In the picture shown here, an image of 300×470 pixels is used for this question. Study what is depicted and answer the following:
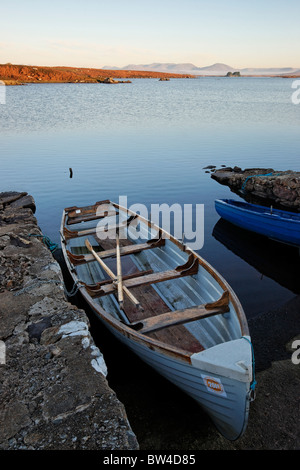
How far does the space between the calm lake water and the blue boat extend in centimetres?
56

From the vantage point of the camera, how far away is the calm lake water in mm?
13078

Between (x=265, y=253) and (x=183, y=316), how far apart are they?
7955mm

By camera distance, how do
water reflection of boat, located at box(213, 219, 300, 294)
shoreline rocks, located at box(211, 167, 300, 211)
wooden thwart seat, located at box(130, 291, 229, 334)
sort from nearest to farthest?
wooden thwart seat, located at box(130, 291, 229, 334), water reflection of boat, located at box(213, 219, 300, 294), shoreline rocks, located at box(211, 167, 300, 211)

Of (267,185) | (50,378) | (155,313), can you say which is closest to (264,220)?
(267,185)

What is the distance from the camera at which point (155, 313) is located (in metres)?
8.34

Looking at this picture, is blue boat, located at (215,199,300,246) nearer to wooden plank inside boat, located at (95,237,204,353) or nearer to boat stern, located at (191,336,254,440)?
wooden plank inside boat, located at (95,237,204,353)

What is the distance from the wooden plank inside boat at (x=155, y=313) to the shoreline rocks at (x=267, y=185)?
10805mm

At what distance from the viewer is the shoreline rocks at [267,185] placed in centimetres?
1767

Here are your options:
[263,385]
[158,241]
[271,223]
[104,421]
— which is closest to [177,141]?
[271,223]

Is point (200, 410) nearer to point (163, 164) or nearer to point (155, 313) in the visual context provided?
point (155, 313)

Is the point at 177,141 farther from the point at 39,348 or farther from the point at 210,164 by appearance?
the point at 39,348

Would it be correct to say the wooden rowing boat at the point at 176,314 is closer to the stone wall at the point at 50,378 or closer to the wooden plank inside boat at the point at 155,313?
the wooden plank inside boat at the point at 155,313

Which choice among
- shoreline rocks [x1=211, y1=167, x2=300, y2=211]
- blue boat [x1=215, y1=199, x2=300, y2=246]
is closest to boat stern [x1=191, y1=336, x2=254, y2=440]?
blue boat [x1=215, y1=199, x2=300, y2=246]
